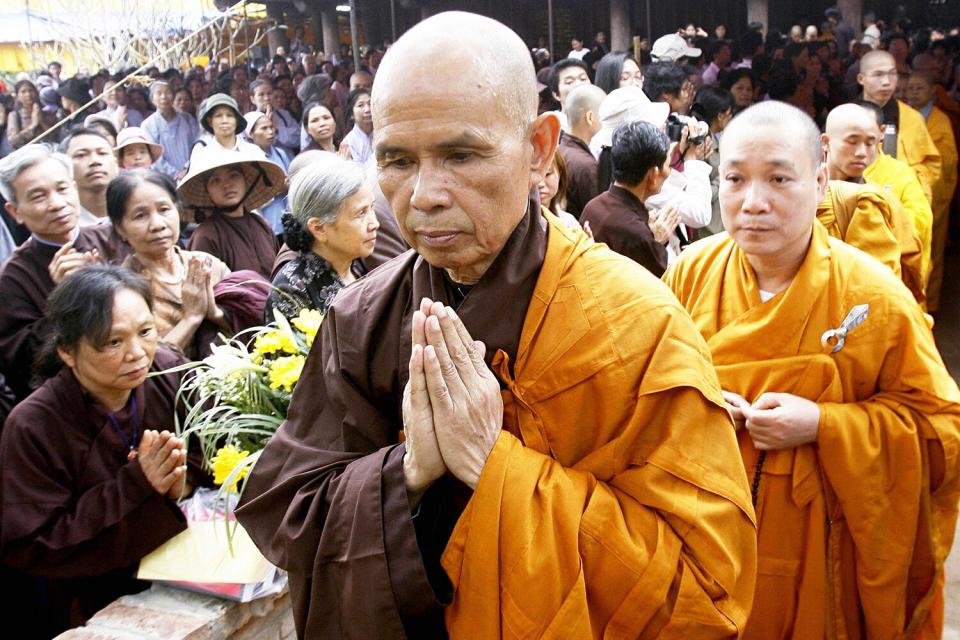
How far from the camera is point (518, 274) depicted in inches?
53.5

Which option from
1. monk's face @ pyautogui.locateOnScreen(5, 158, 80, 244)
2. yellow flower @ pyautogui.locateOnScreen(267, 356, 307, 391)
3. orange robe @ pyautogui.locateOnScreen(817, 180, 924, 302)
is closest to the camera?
yellow flower @ pyautogui.locateOnScreen(267, 356, 307, 391)

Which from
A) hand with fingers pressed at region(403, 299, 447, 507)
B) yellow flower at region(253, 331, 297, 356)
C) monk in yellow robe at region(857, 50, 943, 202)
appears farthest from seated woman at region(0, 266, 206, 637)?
monk in yellow robe at region(857, 50, 943, 202)

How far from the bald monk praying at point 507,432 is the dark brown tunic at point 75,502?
1.05m

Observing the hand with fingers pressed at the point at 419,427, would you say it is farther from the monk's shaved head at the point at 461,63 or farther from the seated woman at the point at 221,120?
the seated woman at the point at 221,120

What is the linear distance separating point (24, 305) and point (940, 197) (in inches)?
255

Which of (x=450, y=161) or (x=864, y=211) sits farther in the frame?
(x=864, y=211)

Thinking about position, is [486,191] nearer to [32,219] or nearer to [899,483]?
[899,483]

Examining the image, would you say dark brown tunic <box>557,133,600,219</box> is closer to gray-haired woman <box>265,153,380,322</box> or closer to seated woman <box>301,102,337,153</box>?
gray-haired woman <box>265,153,380,322</box>

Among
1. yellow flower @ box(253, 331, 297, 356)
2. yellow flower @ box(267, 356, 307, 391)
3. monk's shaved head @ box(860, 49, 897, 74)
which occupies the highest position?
monk's shaved head @ box(860, 49, 897, 74)

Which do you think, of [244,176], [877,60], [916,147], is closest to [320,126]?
[244,176]

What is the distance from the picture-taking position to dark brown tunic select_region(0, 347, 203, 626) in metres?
2.22

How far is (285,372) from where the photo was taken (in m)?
2.17

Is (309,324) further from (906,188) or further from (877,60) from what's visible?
(877,60)

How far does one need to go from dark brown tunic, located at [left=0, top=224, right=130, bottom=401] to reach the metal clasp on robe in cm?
251
